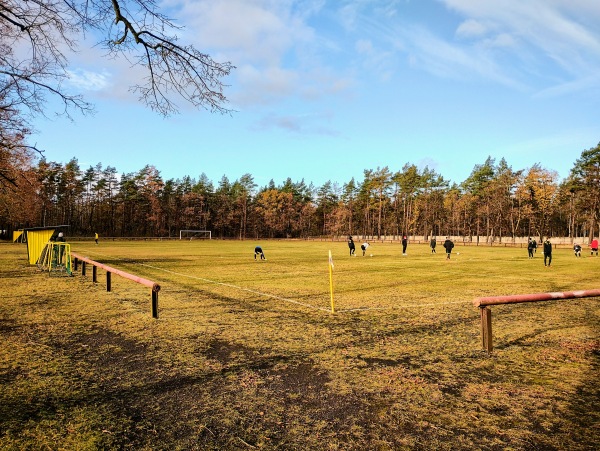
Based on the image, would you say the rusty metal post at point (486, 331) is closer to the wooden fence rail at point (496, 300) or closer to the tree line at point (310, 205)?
the wooden fence rail at point (496, 300)

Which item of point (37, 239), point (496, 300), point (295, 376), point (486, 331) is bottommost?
point (295, 376)

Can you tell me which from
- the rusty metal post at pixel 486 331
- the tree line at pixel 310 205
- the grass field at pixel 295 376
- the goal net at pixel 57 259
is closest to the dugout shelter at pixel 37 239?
the goal net at pixel 57 259

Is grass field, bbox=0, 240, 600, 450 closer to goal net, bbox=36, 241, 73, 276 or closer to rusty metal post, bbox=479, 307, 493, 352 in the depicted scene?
rusty metal post, bbox=479, 307, 493, 352

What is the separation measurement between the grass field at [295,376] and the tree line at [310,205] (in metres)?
76.7

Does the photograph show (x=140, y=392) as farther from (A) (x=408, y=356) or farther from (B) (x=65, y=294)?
(B) (x=65, y=294)

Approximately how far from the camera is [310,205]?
393 ft

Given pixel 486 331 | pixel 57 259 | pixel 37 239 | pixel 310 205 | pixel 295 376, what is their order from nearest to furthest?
pixel 295 376 < pixel 486 331 < pixel 57 259 < pixel 37 239 < pixel 310 205

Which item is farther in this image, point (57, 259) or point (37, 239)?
point (37, 239)

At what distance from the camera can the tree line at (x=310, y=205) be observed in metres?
80.4

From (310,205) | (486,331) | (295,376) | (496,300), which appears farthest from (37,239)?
(310,205)

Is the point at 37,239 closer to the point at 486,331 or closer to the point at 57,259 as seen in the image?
the point at 57,259

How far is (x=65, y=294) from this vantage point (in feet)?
41.3

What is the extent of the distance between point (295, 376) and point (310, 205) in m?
114

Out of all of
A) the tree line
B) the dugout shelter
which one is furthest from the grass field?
the tree line
